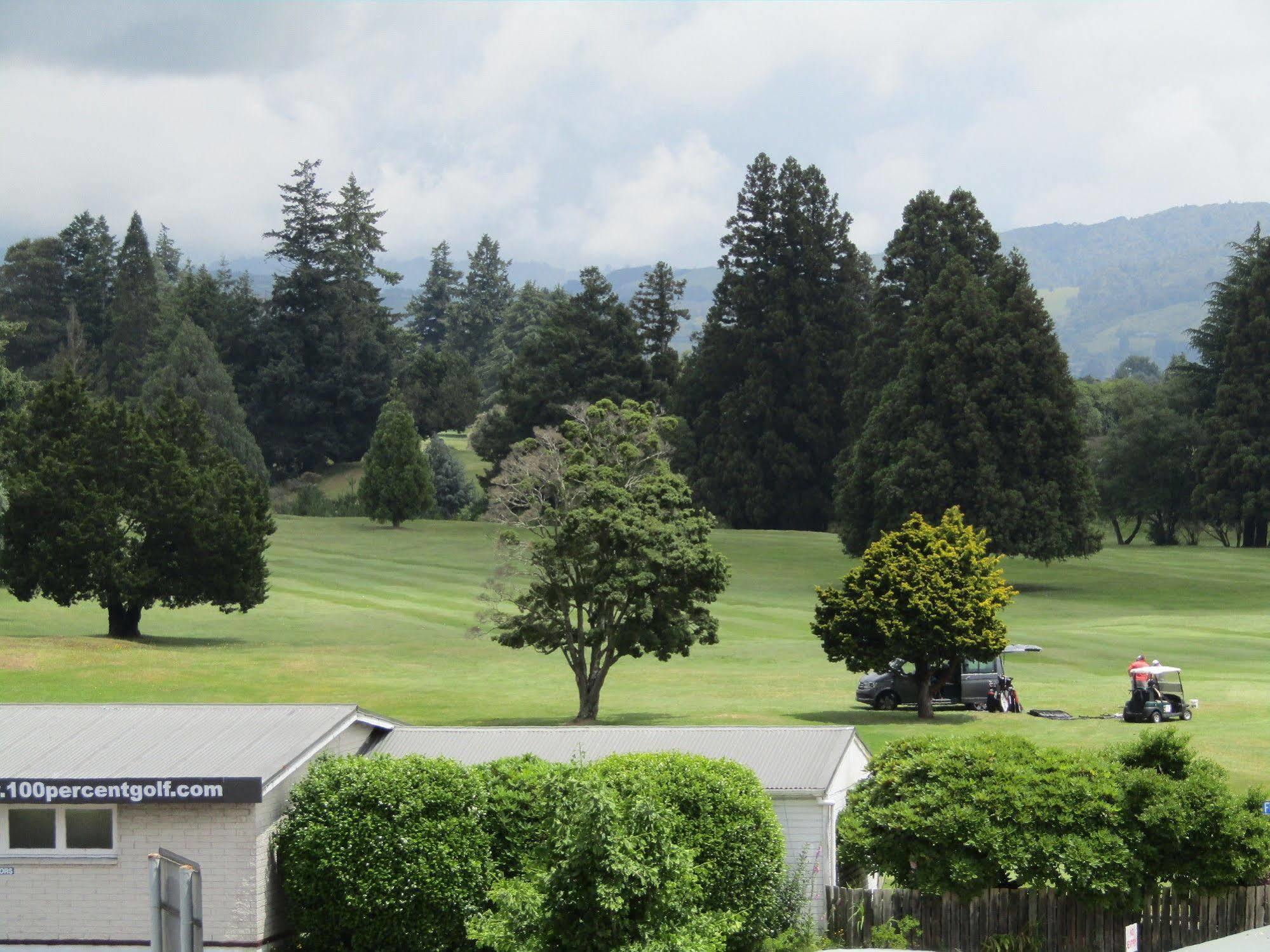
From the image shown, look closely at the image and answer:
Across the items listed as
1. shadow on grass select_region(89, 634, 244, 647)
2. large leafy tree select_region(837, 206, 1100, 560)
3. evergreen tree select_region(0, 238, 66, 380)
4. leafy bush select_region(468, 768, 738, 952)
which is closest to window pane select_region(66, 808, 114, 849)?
leafy bush select_region(468, 768, 738, 952)

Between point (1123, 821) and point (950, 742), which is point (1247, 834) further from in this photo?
point (950, 742)

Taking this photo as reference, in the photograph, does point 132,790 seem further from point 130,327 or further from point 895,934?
point 130,327

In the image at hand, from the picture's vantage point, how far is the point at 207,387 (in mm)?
113500

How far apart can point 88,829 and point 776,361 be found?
8359cm

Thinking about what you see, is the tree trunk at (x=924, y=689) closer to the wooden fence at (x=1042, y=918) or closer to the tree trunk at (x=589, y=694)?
the tree trunk at (x=589, y=694)

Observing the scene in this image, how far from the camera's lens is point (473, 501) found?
371 ft

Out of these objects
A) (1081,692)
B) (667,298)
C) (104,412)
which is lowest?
(1081,692)

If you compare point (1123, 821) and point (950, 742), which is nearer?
point (1123, 821)

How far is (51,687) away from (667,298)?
79767 millimetres

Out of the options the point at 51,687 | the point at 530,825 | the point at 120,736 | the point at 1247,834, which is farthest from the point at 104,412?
the point at 1247,834

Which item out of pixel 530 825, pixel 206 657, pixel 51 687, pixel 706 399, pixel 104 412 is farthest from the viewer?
pixel 706 399

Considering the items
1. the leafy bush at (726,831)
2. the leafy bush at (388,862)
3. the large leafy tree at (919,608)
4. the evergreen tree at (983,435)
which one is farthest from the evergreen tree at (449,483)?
the leafy bush at (726,831)

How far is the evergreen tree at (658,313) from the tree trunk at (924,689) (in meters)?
71.7

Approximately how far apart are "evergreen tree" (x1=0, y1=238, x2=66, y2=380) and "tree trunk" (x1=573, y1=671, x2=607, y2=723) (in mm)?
108560
